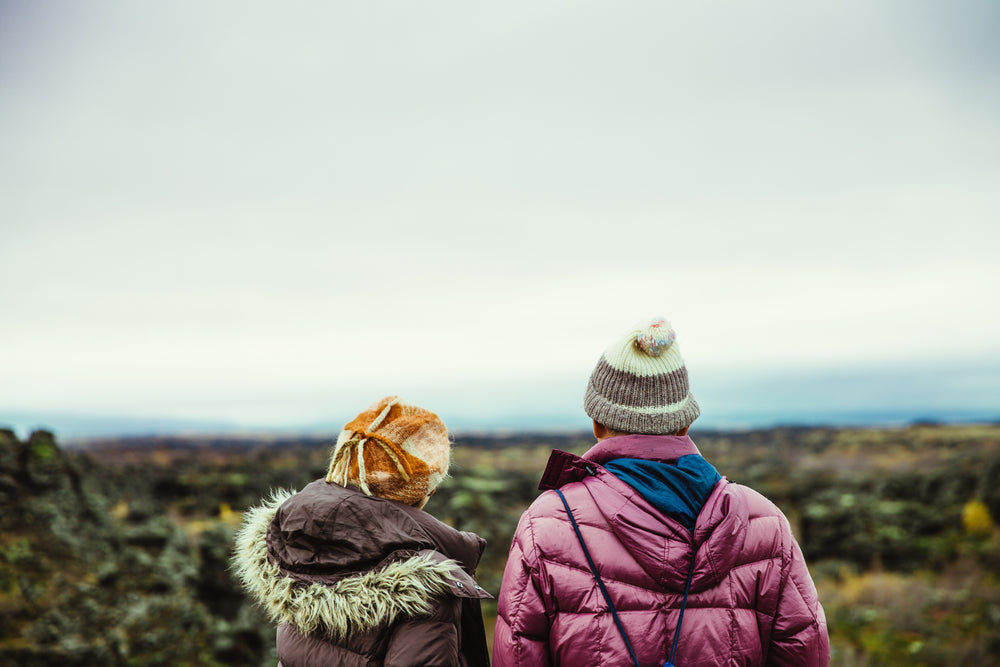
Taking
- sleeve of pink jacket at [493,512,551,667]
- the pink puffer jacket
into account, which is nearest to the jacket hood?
the pink puffer jacket

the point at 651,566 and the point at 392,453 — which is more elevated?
the point at 392,453

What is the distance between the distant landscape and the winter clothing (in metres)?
2.89

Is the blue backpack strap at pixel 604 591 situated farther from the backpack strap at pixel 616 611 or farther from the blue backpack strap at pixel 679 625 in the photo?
the blue backpack strap at pixel 679 625

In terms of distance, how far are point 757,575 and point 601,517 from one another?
0.59 m

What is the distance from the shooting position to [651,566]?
203cm

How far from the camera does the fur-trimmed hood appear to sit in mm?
2291

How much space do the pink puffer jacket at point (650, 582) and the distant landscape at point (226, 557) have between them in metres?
3.65

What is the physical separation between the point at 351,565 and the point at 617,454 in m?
1.11

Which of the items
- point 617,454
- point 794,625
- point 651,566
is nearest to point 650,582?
point 651,566

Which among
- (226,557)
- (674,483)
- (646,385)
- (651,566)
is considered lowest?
(226,557)

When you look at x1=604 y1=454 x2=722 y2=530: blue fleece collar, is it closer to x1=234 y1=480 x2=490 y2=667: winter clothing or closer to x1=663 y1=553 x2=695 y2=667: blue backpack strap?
x1=663 y1=553 x2=695 y2=667: blue backpack strap

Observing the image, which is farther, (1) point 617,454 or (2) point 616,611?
(1) point 617,454

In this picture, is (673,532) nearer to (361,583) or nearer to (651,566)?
(651,566)

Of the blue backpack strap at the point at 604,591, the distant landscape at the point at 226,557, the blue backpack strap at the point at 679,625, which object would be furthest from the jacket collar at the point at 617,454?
the distant landscape at the point at 226,557
